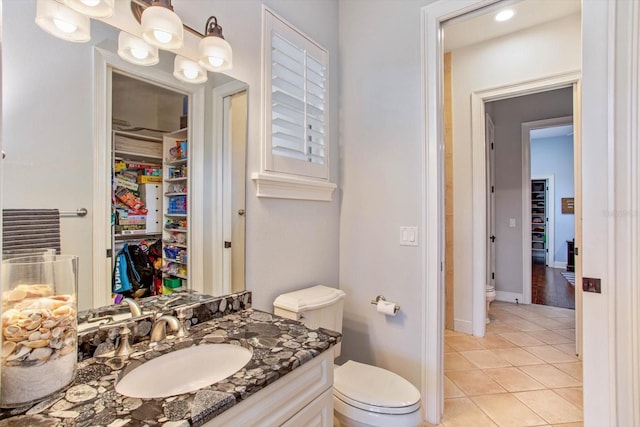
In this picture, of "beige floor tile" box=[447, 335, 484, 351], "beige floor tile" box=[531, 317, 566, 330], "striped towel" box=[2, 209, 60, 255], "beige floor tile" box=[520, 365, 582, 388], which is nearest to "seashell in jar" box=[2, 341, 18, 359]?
"striped towel" box=[2, 209, 60, 255]

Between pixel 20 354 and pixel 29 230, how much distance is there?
1.16 feet

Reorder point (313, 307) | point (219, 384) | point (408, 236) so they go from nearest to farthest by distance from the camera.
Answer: point (219, 384) → point (313, 307) → point (408, 236)

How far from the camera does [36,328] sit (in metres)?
0.70

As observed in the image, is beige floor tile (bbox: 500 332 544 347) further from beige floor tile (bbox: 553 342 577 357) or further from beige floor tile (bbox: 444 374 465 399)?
Answer: beige floor tile (bbox: 444 374 465 399)

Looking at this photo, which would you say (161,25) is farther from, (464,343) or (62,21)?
(464,343)

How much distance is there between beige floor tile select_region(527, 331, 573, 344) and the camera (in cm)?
289

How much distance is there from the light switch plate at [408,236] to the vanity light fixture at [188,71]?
4.37ft

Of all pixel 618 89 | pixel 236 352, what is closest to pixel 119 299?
pixel 236 352

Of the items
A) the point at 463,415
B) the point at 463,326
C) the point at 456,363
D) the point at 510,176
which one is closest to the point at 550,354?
the point at 463,326

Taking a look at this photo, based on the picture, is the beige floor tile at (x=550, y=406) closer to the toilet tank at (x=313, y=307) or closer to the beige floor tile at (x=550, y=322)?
the toilet tank at (x=313, y=307)

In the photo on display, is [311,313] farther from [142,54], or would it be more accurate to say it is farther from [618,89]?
[618,89]

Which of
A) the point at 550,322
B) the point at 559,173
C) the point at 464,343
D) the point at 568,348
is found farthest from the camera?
the point at 559,173

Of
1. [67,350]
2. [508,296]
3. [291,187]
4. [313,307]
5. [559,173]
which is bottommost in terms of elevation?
[508,296]

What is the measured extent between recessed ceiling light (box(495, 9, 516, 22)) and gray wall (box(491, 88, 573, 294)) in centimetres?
161
